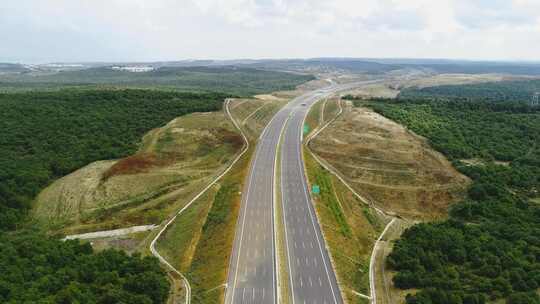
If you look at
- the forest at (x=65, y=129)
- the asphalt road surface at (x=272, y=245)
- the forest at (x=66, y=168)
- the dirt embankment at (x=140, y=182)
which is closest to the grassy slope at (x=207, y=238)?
the asphalt road surface at (x=272, y=245)

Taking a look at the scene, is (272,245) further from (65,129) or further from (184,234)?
(65,129)

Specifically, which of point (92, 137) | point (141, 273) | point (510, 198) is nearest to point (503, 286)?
point (510, 198)

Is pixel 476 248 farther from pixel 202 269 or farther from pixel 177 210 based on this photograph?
pixel 177 210

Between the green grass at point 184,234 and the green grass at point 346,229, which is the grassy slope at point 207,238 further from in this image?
the green grass at point 346,229

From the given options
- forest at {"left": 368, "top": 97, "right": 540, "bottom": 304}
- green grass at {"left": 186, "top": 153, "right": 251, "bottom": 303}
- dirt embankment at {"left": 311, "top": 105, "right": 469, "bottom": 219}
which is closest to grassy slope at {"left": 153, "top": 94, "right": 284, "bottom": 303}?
green grass at {"left": 186, "top": 153, "right": 251, "bottom": 303}

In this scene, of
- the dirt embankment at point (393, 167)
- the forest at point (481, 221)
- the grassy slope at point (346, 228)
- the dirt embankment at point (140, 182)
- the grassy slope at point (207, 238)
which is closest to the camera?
the forest at point (481, 221)

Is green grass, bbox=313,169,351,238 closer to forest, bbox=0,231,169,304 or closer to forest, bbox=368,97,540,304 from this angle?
forest, bbox=368,97,540,304
